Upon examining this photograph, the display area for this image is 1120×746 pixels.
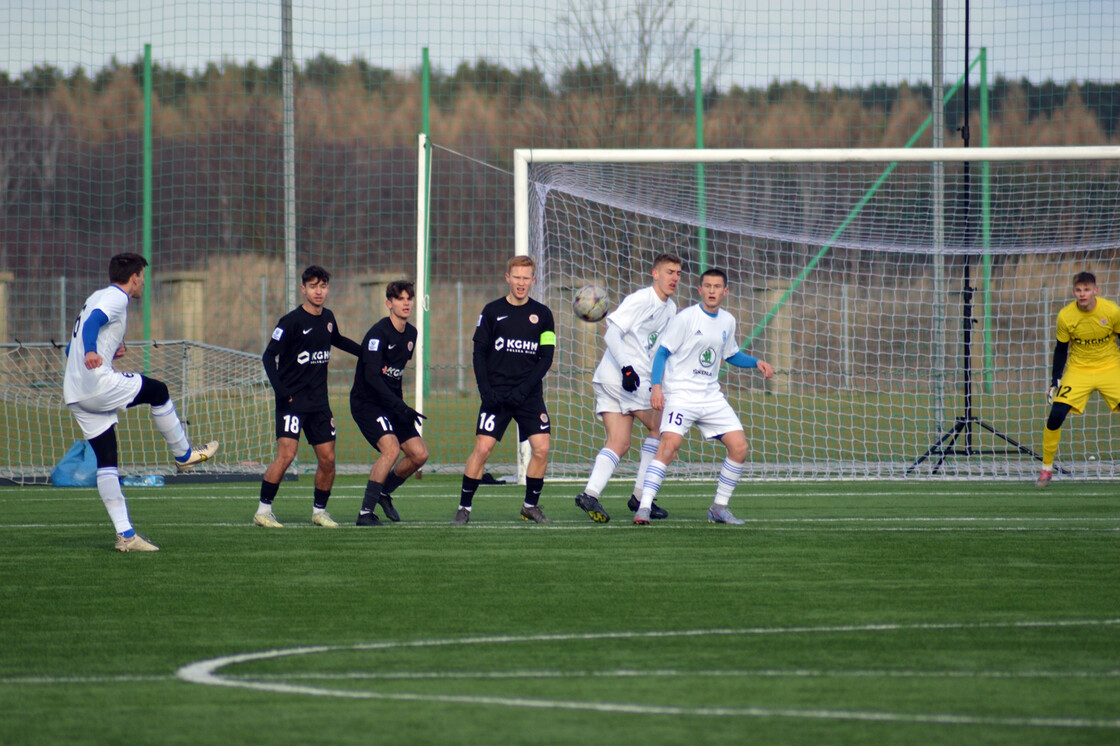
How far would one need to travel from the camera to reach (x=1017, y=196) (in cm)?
1811

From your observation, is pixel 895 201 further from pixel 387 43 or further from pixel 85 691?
pixel 85 691

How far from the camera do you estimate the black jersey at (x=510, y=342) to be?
981 cm

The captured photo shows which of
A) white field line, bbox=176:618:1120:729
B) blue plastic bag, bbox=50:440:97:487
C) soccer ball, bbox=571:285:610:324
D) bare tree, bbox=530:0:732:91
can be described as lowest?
blue plastic bag, bbox=50:440:97:487

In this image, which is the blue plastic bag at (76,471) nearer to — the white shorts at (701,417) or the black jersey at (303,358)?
the black jersey at (303,358)

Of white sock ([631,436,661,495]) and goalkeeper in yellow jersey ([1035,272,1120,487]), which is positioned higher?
goalkeeper in yellow jersey ([1035,272,1120,487])

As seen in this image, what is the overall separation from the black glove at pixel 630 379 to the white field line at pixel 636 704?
415cm

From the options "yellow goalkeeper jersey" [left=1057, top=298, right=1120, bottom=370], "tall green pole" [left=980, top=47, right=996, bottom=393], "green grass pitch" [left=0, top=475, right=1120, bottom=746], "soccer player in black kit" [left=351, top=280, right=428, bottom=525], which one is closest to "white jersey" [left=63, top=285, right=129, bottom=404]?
"green grass pitch" [left=0, top=475, right=1120, bottom=746]

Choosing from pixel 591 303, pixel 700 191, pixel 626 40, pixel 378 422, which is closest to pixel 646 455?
pixel 591 303

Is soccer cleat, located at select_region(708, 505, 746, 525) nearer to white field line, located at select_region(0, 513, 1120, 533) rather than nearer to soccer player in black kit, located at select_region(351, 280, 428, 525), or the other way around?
white field line, located at select_region(0, 513, 1120, 533)

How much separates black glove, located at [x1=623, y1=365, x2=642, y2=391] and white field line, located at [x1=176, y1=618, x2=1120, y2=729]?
13.6 feet

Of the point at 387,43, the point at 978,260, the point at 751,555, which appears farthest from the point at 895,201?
the point at 751,555

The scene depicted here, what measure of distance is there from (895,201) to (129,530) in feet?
43.5

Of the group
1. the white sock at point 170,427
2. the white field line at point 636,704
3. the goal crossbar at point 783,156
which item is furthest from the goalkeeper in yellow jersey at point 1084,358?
the white sock at point 170,427

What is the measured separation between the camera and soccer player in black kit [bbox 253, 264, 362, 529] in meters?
9.41
